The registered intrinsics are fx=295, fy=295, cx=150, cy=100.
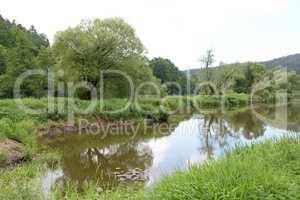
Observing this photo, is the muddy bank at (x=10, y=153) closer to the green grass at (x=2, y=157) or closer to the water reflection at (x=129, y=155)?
the green grass at (x=2, y=157)

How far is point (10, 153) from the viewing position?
27.4 ft

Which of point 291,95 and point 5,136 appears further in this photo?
point 291,95

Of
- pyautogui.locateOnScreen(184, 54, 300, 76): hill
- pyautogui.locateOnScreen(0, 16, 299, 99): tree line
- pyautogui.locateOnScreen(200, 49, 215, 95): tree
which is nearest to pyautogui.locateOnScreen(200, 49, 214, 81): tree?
pyautogui.locateOnScreen(200, 49, 215, 95): tree

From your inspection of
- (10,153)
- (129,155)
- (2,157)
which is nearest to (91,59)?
(129,155)

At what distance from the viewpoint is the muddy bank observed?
7980mm

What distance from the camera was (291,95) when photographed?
190ft

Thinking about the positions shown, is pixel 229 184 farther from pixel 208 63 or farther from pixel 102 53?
pixel 208 63

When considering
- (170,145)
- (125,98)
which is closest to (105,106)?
(125,98)

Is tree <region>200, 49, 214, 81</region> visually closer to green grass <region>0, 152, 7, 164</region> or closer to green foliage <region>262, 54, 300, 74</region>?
green grass <region>0, 152, 7, 164</region>

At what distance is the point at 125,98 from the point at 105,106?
10.5 feet

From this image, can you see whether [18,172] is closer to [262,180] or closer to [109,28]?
[262,180]

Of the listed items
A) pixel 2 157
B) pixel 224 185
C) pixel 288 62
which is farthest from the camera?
pixel 288 62

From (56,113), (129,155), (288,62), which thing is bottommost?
(129,155)

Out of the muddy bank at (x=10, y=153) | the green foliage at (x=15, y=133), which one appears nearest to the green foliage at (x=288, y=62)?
the green foliage at (x=15, y=133)
